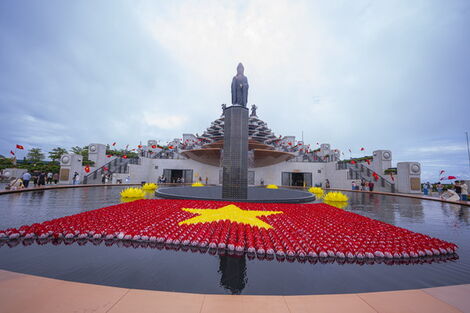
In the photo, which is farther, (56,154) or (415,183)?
(56,154)

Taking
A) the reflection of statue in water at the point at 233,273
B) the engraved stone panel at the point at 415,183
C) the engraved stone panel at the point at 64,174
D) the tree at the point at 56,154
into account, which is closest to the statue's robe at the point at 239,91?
the reflection of statue in water at the point at 233,273

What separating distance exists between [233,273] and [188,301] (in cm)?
109

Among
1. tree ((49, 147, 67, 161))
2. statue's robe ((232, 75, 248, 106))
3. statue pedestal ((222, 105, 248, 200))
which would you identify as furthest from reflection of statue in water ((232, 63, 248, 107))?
tree ((49, 147, 67, 161))

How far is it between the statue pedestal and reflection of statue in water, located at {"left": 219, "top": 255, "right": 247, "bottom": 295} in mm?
6810

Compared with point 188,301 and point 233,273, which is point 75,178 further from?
point 188,301

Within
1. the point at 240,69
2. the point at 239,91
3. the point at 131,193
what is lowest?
the point at 131,193

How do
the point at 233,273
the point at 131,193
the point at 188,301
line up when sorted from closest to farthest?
the point at 188,301 < the point at 233,273 < the point at 131,193

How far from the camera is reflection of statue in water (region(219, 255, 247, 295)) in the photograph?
2732mm

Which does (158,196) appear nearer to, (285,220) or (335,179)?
(285,220)

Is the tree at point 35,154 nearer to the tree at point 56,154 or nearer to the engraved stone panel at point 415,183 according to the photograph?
the tree at point 56,154

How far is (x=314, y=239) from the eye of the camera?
14.9 ft

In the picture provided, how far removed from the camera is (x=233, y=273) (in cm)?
309

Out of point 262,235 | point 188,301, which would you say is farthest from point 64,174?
point 188,301

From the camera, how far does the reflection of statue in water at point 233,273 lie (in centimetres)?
273
